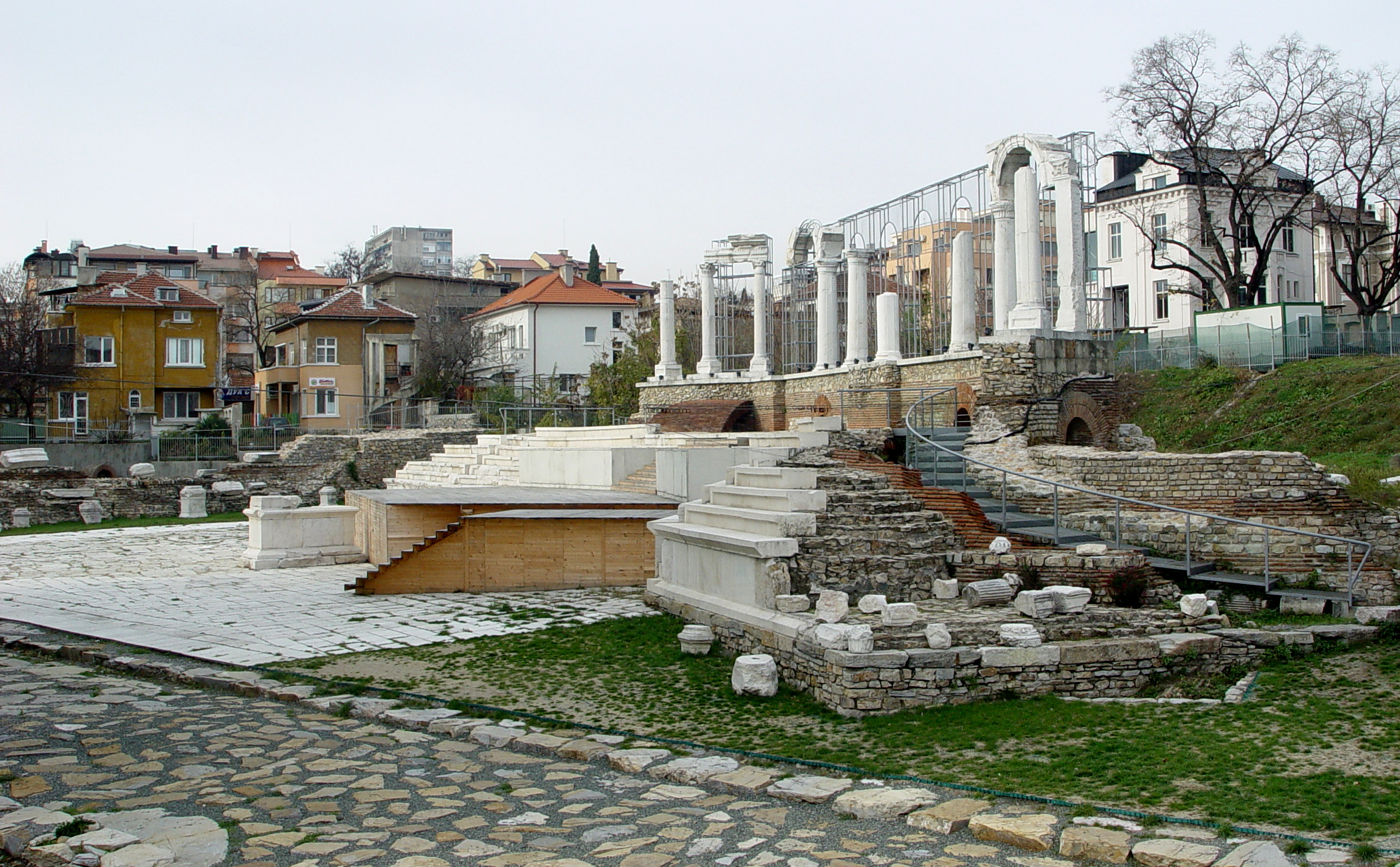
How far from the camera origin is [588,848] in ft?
19.5

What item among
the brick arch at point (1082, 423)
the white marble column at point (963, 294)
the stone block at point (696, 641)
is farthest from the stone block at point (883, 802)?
the white marble column at point (963, 294)

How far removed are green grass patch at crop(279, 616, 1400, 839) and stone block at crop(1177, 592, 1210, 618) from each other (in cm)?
73

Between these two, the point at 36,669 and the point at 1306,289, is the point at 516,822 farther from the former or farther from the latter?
the point at 1306,289

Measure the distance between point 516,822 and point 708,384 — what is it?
24014mm

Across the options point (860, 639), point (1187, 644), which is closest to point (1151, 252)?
point (1187, 644)

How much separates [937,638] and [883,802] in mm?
2511

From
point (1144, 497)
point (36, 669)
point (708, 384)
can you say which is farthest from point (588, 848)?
point (708, 384)

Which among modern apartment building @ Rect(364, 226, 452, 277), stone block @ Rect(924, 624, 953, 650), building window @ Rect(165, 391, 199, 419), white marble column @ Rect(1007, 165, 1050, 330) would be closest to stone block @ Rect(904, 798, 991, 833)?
stone block @ Rect(924, 624, 953, 650)

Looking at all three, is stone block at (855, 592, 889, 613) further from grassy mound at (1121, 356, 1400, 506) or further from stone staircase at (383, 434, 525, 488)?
stone staircase at (383, 434, 525, 488)

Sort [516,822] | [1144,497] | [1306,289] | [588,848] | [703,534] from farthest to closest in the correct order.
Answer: [1306,289] → [1144,497] → [703,534] → [516,822] → [588,848]

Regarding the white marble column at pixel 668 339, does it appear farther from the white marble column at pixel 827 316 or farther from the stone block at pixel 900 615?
the stone block at pixel 900 615

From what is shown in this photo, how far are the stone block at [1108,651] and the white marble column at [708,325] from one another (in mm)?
22354

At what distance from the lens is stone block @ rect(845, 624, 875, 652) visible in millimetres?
8539

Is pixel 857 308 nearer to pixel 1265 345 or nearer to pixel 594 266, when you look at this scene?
pixel 1265 345
